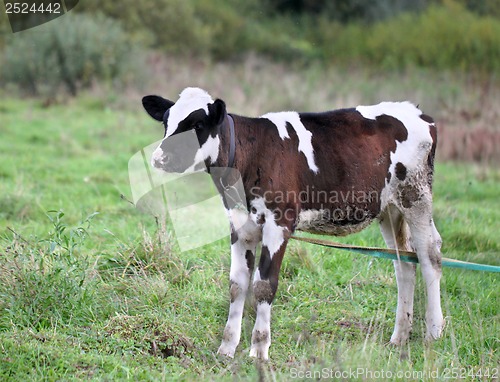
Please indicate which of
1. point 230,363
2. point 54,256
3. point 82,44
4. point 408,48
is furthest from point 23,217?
point 408,48

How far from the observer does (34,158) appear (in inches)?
414

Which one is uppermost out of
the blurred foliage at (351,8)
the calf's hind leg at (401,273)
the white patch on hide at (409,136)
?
the white patch on hide at (409,136)

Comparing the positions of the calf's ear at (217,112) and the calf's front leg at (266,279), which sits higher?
the calf's ear at (217,112)

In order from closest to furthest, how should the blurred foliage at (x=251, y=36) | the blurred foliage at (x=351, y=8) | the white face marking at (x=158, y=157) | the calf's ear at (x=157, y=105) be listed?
the white face marking at (x=158, y=157) → the calf's ear at (x=157, y=105) → the blurred foliage at (x=251, y=36) → the blurred foliage at (x=351, y=8)

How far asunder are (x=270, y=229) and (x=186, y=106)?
96cm

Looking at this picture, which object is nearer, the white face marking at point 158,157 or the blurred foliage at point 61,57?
the white face marking at point 158,157

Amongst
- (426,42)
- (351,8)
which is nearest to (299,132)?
(426,42)

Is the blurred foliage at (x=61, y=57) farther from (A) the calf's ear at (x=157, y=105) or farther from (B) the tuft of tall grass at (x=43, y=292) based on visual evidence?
(A) the calf's ear at (x=157, y=105)

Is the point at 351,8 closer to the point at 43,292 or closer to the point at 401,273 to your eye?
the point at 401,273

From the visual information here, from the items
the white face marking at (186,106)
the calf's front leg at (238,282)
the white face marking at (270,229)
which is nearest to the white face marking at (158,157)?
the white face marking at (186,106)

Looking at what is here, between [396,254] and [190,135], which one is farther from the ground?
[190,135]

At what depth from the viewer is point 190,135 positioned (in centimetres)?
453

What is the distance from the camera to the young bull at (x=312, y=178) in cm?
468

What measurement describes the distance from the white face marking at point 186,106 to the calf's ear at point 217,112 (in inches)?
2.3
